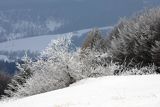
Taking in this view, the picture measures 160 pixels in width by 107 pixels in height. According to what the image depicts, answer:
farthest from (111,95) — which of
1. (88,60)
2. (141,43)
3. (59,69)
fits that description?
(141,43)

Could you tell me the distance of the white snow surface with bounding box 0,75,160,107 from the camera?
1161 cm

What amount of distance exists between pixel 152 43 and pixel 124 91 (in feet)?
74.6

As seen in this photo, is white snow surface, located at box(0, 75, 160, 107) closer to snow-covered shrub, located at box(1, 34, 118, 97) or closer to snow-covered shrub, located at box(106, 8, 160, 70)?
snow-covered shrub, located at box(1, 34, 118, 97)

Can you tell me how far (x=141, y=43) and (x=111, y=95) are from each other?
23062mm

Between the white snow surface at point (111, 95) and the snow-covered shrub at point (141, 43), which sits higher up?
the snow-covered shrub at point (141, 43)

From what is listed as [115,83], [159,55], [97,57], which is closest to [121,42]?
[159,55]

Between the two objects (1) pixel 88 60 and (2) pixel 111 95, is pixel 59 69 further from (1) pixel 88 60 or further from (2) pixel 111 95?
(2) pixel 111 95

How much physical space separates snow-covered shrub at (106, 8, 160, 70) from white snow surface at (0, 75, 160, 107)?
18781mm

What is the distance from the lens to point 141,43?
117ft

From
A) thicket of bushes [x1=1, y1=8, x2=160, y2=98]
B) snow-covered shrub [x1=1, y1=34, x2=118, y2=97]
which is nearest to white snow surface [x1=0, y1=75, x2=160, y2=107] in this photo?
snow-covered shrub [x1=1, y1=34, x2=118, y2=97]

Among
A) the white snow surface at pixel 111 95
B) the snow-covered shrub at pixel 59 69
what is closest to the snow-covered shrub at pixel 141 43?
the snow-covered shrub at pixel 59 69

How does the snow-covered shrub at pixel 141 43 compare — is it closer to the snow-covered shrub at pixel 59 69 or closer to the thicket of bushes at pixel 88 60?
the thicket of bushes at pixel 88 60

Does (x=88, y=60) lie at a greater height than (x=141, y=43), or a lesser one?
lesser

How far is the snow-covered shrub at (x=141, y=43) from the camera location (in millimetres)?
35031
